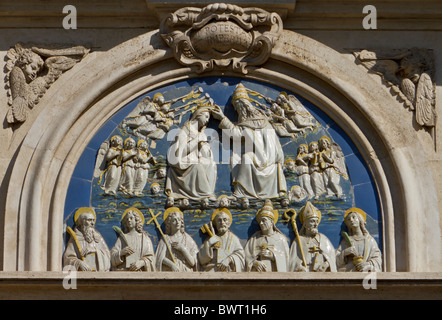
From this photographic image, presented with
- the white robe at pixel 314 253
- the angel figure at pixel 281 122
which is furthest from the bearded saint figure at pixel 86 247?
the angel figure at pixel 281 122

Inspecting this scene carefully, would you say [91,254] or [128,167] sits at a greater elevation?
[128,167]

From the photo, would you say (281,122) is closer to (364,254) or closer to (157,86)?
(157,86)

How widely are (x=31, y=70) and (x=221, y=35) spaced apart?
185 centimetres

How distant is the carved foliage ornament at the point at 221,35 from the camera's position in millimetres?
14750

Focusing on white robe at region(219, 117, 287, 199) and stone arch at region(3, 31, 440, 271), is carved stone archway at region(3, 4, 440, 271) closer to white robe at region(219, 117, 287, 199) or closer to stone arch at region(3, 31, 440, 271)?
stone arch at region(3, 31, 440, 271)

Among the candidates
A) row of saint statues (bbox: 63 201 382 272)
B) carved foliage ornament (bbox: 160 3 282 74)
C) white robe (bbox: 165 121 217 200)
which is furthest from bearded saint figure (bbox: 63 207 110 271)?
carved foliage ornament (bbox: 160 3 282 74)

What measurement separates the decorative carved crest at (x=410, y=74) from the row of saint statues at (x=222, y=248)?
120 centimetres

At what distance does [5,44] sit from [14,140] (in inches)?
40.7

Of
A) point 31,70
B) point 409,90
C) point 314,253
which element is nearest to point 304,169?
point 314,253

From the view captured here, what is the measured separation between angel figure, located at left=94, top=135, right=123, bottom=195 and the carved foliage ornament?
3.48ft

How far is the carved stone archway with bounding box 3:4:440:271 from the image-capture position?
14008 millimetres

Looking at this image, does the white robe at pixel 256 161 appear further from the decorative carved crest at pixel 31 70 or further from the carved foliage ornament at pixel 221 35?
the decorative carved crest at pixel 31 70

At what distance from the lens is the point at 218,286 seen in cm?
1355

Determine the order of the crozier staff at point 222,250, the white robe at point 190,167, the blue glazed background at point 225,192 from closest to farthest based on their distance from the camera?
the crozier staff at point 222,250
the blue glazed background at point 225,192
the white robe at point 190,167
